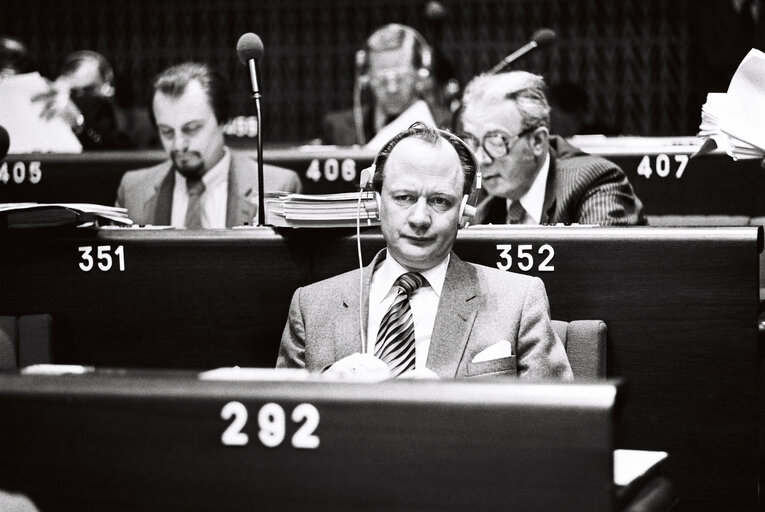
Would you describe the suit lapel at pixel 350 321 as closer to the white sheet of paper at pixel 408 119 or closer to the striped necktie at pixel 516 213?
the striped necktie at pixel 516 213

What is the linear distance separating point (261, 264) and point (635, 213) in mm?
1286

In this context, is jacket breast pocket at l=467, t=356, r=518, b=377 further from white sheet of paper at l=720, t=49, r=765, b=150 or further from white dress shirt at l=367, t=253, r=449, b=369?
white sheet of paper at l=720, t=49, r=765, b=150

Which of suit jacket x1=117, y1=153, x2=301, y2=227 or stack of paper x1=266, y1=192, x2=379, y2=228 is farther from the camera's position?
suit jacket x1=117, y1=153, x2=301, y2=227

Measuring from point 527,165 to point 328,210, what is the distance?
1014 millimetres

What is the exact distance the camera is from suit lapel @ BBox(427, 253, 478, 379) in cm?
251

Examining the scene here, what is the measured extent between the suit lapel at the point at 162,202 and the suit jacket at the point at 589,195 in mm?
1535

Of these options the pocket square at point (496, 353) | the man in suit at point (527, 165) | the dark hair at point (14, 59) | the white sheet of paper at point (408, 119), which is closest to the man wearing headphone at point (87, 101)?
the dark hair at point (14, 59)

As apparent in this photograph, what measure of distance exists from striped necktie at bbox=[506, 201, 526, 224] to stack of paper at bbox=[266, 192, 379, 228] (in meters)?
0.87

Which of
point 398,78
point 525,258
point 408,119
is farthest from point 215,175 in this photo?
point 525,258

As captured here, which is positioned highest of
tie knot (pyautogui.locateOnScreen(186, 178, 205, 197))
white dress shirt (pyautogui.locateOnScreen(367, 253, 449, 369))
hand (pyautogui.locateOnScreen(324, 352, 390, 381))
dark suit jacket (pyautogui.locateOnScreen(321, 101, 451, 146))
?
dark suit jacket (pyautogui.locateOnScreen(321, 101, 451, 146))

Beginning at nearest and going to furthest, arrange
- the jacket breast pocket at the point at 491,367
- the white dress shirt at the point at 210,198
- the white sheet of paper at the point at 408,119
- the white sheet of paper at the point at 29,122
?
the jacket breast pocket at the point at 491,367
the white dress shirt at the point at 210,198
the white sheet of paper at the point at 29,122
the white sheet of paper at the point at 408,119

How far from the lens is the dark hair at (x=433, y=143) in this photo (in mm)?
2654

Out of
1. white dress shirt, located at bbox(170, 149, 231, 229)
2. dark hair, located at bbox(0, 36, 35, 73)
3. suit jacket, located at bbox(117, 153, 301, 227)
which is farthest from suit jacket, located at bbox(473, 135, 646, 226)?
dark hair, located at bbox(0, 36, 35, 73)

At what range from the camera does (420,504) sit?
1.36m
